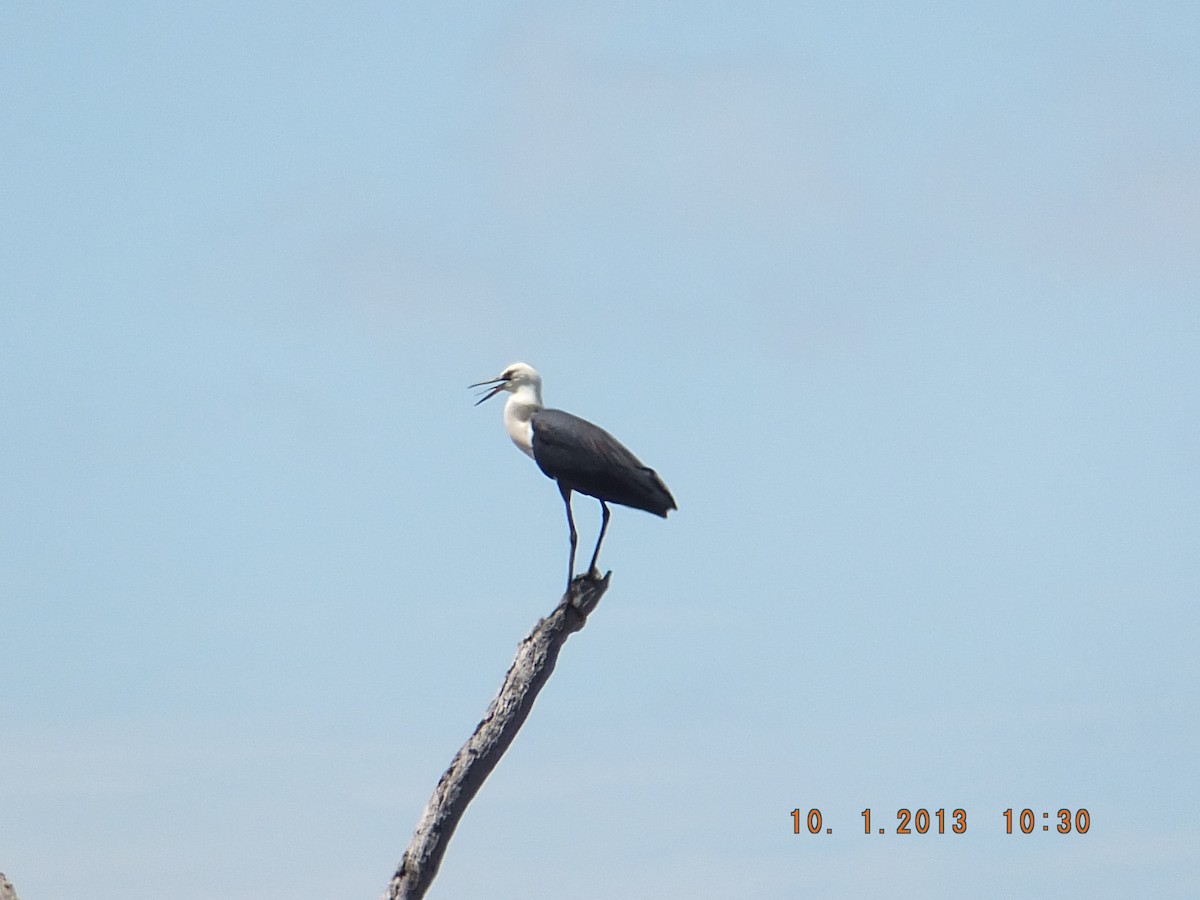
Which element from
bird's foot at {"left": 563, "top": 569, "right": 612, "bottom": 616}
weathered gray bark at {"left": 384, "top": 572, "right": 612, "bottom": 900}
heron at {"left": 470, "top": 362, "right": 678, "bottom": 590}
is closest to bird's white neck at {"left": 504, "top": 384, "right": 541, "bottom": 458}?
heron at {"left": 470, "top": 362, "right": 678, "bottom": 590}

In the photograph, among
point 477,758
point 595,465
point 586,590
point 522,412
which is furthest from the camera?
point 522,412

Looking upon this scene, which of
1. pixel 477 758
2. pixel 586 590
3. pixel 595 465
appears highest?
pixel 595 465

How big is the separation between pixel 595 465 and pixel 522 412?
3.78ft

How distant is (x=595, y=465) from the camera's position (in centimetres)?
1362

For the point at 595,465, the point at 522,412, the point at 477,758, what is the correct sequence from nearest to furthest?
the point at 477,758
the point at 595,465
the point at 522,412

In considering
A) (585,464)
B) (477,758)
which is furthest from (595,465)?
(477,758)

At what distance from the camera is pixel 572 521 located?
546 inches

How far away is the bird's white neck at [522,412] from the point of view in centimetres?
1441

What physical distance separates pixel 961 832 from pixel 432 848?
15.2 ft

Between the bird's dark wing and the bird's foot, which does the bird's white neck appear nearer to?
the bird's dark wing

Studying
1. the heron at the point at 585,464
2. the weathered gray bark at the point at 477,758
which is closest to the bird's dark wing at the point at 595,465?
the heron at the point at 585,464

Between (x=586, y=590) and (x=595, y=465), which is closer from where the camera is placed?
(x=586, y=590)

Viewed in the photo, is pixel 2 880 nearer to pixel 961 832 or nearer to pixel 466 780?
pixel 466 780

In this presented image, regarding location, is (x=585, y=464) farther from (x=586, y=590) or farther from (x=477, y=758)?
(x=477, y=758)
